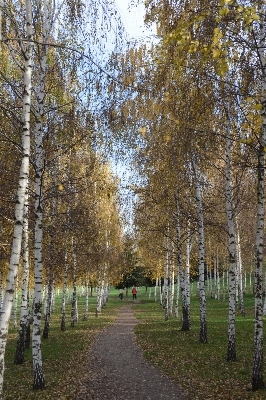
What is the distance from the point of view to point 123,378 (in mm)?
10156

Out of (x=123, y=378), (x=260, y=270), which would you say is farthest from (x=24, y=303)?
(x=260, y=270)

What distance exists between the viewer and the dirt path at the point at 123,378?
340 inches

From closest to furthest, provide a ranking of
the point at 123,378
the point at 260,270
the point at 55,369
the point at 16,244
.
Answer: the point at 16,244, the point at 260,270, the point at 123,378, the point at 55,369

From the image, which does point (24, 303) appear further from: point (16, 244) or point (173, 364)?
point (16, 244)

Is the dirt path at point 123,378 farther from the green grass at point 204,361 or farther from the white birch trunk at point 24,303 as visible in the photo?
the white birch trunk at point 24,303

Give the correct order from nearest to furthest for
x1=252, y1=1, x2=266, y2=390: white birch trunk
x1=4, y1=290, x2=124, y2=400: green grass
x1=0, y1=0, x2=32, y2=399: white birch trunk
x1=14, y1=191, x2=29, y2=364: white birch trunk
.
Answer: x1=0, y1=0, x2=32, y2=399: white birch trunk → x1=252, y1=1, x2=266, y2=390: white birch trunk → x1=4, y1=290, x2=124, y2=400: green grass → x1=14, y1=191, x2=29, y2=364: white birch trunk

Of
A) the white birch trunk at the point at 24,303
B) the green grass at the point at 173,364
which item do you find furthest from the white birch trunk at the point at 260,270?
the white birch trunk at the point at 24,303

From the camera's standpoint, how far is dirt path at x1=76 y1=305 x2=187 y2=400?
340 inches

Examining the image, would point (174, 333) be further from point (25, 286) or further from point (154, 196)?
point (25, 286)

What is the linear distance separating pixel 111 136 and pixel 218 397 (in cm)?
698

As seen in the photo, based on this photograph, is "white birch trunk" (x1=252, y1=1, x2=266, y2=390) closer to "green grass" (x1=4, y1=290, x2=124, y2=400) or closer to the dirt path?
the dirt path

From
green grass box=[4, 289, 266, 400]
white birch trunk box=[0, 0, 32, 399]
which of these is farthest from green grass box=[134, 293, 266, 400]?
white birch trunk box=[0, 0, 32, 399]

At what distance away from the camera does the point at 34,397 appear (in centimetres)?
848

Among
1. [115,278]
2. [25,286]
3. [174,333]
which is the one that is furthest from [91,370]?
[115,278]
